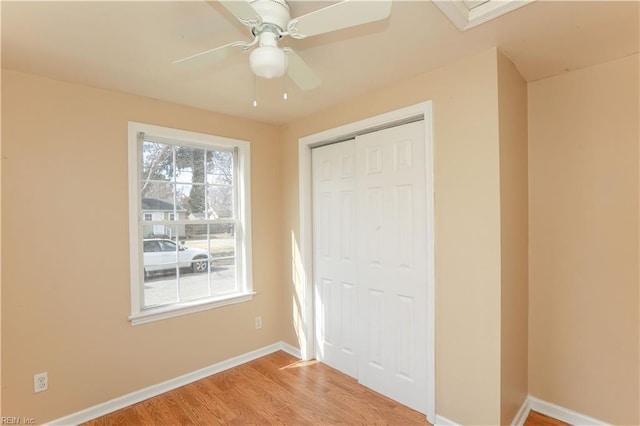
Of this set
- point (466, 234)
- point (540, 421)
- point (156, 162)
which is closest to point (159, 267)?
point (156, 162)

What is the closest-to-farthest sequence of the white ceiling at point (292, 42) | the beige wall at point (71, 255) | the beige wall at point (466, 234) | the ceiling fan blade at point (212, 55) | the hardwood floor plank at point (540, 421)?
the ceiling fan blade at point (212, 55), the white ceiling at point (292, 42), the beige wall at point (466, 234), the beige wall at point (71, 255), the hardwood floor plank at point (540, 421)

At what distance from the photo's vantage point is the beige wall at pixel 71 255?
2.08 m

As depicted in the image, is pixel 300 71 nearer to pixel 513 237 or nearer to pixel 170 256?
pixel 513 237

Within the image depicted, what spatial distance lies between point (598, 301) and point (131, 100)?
12.0 feet

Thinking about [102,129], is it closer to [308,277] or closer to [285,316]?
[308,277]

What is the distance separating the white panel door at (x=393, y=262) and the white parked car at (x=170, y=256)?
1.47 meters

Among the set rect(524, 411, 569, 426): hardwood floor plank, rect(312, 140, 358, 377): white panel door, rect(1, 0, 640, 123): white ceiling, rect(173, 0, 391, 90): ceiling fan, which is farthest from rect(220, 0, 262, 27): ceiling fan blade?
rect(524, 411, 569, 426): hardwood floor plank

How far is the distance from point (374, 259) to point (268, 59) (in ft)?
5.88

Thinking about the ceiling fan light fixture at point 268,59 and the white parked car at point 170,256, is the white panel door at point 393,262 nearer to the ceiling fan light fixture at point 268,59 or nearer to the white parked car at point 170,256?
the ceiling fan light fixture at point 268,59

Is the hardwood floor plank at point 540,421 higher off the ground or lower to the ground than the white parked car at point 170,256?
lower

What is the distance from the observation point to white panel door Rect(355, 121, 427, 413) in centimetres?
236

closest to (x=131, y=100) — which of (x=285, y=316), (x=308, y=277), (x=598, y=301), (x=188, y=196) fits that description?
(x=188, y=196)

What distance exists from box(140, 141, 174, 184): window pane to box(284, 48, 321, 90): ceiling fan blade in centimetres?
163

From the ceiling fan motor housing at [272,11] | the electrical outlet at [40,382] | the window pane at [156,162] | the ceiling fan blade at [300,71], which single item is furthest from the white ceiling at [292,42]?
the electrical outlet at [40,382]
